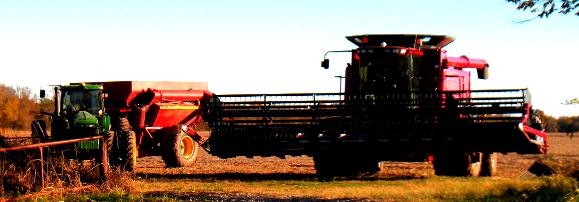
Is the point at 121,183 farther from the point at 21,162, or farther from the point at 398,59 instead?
the point at 398,59

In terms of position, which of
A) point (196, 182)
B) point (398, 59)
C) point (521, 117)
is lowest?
point (196, 182)

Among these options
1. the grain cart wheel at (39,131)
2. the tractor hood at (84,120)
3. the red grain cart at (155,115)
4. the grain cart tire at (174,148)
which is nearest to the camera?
the grain cart wheel at (39,131)

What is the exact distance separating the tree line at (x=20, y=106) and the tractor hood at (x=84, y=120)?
35538 millimetres

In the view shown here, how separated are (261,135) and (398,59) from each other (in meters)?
3.61

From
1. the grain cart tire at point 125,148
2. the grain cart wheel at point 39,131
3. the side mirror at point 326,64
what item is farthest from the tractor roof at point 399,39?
the grain cart wheel at point 39,131

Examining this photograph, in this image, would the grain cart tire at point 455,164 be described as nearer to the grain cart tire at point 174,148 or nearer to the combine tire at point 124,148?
the combine tire at point 124,148

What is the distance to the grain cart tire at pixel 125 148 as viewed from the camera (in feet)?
68.5

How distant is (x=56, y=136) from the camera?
21.3 metres

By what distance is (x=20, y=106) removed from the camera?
68.8 metres

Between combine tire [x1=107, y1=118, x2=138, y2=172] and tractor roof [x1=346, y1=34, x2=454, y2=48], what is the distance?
618cm

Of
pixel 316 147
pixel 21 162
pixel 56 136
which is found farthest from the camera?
pixel 56 136

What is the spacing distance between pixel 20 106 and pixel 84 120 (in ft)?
167

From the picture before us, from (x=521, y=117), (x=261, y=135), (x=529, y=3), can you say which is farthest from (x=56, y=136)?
(x=529, y=3)

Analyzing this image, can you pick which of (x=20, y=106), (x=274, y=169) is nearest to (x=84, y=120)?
(x=274, y=169)
